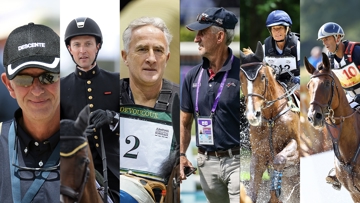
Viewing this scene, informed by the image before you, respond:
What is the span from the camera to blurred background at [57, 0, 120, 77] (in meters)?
7.07

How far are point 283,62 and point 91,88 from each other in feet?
7.64

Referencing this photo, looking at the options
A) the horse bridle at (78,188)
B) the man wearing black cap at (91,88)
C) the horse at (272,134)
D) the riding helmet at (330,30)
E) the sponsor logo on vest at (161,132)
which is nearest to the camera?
the horse bridle at (78,188)

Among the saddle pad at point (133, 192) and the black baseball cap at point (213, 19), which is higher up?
the black baseball cap at point (213, 19)

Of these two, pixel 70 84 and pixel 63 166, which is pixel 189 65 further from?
pixel 63 166

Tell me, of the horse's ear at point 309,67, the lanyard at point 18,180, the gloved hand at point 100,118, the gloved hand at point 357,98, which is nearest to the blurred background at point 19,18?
the lanyard at point 18,180

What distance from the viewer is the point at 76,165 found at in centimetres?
700

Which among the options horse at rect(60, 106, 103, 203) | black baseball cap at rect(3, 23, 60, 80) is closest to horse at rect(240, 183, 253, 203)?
A: horse at rect(60, 106, 103, 203)

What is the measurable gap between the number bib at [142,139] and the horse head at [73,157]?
448mm

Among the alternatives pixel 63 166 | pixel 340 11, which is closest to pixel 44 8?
pixel 63 166

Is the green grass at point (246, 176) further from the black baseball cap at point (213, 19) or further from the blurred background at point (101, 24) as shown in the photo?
the blurred background at point (101, 24)

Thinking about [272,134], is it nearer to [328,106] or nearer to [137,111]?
[328,106]

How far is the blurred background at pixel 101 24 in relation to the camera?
278 inches

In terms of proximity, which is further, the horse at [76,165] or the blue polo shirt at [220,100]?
the blue polo shirt at [220,100]

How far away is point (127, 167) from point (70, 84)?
118cm
